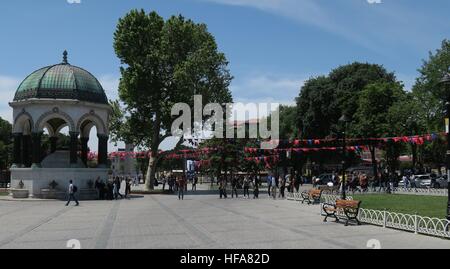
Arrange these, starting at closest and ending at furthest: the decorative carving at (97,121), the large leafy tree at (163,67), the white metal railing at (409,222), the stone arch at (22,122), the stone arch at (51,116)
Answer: the white metal railing at (409,222) → the stone arch at (51,116) → the stone arch at (22,122) → the decorative carving at (97,121) → the large leafy tree at (163,67)

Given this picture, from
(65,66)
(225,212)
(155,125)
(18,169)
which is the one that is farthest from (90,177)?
(225,212)

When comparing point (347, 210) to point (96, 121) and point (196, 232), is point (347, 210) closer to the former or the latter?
point (196, 232)

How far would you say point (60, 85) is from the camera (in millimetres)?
35031

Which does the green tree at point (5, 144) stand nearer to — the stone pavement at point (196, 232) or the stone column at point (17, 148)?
the stone column at point (17, 148)

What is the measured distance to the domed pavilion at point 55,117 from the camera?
3375 cm

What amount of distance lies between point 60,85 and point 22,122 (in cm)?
427

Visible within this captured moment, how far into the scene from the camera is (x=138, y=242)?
43.8 feet

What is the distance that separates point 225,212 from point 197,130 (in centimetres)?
2446

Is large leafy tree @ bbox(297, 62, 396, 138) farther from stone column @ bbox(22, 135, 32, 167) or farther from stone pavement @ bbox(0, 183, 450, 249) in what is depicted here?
stone pavement @ bbox(0, 183, 450, 249)

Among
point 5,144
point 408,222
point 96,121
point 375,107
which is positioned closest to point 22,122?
point 96,121

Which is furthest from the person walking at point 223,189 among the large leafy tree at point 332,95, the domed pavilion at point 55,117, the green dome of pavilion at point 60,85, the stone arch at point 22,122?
the large leafy tree at point 332,95

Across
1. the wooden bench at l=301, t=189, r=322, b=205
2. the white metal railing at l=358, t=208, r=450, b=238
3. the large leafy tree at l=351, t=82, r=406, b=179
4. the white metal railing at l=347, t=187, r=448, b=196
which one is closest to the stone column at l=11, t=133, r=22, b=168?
the wooden bench at l=301, t=189, r=322, b=205

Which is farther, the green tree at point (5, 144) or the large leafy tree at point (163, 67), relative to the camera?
the green tree at point (5, 144)
